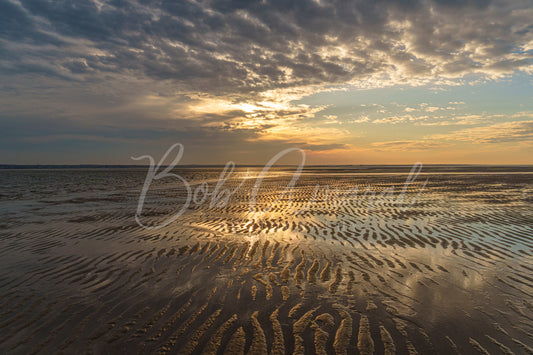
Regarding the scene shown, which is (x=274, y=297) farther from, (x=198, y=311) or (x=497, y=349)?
(x=497, y=349)

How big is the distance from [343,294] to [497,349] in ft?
6.98

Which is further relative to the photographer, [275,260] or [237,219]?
[237,219]

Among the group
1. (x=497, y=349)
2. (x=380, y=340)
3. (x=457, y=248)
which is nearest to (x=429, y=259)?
(x=457, y=248)

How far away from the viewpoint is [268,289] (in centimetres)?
522

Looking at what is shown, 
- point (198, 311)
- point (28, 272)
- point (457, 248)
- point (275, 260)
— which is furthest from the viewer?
point (457, 248)

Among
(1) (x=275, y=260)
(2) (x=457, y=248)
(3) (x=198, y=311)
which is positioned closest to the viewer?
(3) (x=198, y=311)

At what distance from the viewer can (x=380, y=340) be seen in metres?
3.65

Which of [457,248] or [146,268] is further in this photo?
[457,248]

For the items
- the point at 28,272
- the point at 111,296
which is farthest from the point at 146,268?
the point at 28,272

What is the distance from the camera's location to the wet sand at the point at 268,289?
12.0 feet

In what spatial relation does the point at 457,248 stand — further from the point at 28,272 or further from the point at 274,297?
the point at 28,272

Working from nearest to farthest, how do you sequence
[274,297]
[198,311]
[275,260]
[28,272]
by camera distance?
[198,311] → [274,297] → [28,272] → [275,260]

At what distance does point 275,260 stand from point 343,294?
2203mm

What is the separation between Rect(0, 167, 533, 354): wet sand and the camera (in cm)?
367
